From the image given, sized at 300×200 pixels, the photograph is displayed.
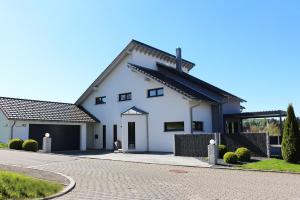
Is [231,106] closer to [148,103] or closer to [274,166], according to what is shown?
Result: [148,103]

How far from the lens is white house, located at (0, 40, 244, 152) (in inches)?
1022

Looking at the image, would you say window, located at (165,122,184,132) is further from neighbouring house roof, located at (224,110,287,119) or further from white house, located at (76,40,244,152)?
neighbouring house roof, located at (224,110,287,119)

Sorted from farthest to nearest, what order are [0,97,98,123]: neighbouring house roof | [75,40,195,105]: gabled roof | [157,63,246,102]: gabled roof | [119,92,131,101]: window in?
[119,92,131,101]: window → [157,63,246,102]: gabled roof → [75,40,195,105]: gabled roof → [0,97,98,123]: neighbouring house roof

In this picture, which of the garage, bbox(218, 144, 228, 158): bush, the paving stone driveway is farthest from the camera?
the garage

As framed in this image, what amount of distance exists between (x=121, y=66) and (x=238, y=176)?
18.4m

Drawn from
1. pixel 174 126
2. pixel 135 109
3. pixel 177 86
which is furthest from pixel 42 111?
pixel 177 86

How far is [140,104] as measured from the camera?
28250 millimetres

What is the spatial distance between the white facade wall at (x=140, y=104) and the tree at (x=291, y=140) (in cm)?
793

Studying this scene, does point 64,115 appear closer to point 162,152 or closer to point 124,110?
point 124,110

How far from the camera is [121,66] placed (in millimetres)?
30203

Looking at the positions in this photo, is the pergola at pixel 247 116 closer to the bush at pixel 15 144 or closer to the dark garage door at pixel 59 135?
the dark garage door at pixel 59 135

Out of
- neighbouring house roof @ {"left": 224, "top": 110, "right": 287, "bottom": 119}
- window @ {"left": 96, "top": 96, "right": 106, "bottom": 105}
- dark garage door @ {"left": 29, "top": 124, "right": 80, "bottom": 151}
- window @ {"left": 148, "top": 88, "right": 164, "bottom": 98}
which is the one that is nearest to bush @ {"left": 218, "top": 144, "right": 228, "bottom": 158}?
neighbouring house roof @ {"left": 224, "top": 110, "right": 287, "bottom": 119}

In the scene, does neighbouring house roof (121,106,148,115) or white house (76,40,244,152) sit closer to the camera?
white house (76,40,244,152)

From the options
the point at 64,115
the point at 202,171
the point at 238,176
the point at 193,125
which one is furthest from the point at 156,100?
the point at 238,176
